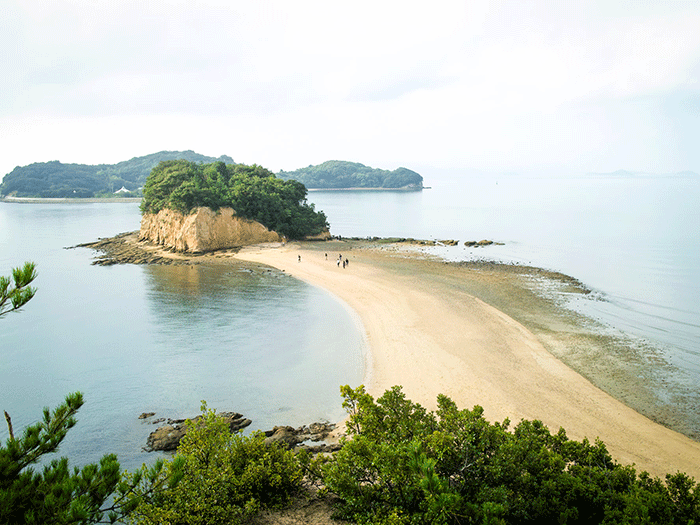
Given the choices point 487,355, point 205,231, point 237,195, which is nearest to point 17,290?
point 487,355

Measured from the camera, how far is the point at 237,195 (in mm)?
58062

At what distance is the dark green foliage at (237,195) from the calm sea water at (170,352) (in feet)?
48.1

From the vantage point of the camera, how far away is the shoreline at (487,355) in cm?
1589

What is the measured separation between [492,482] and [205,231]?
172ft

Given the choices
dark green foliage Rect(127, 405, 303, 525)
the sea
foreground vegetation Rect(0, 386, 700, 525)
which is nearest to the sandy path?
the sea

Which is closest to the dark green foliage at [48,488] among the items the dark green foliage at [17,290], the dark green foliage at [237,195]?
the dark green foliage at [17,290]

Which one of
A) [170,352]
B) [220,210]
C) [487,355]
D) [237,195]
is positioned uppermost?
[237,195]

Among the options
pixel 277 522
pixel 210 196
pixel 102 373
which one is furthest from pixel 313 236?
pixel 277 522

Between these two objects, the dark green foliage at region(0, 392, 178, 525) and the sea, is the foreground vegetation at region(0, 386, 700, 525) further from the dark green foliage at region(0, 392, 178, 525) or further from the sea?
the sea

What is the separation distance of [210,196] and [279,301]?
27063 mm

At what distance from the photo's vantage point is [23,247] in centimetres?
6338

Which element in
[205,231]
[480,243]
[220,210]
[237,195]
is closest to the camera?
[205,231]

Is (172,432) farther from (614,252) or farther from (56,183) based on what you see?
(56,183)

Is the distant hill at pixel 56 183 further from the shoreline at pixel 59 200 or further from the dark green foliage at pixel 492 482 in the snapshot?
the dark green foliage at pixel 492 482
